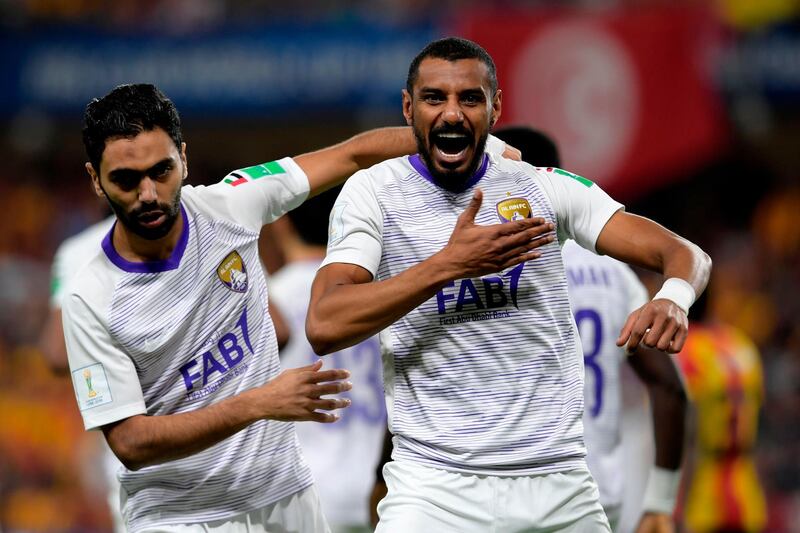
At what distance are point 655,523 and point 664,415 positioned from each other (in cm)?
42

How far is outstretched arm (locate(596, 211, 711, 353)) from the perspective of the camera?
310cm

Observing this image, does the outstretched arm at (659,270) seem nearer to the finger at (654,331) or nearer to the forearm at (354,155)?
the finger at (654,331)

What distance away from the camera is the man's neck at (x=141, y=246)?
147 inches

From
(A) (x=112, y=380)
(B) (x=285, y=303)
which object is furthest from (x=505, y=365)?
(B) (x=285, y=303)

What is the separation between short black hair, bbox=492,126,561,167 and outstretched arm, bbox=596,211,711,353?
1251 millimetres

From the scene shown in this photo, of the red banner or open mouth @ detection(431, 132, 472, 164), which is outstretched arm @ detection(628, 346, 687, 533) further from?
the red banner

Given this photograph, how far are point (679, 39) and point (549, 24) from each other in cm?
122

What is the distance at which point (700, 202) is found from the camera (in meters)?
14.7

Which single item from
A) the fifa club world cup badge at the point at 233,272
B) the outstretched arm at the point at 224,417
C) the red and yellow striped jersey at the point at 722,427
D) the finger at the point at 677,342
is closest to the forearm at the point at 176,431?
the outstretched arm at the point at 224,417

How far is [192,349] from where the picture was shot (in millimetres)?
3764

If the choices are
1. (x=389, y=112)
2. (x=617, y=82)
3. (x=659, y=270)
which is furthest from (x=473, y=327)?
(x=389, y=112)

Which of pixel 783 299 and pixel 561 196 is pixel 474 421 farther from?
pixel 783 299

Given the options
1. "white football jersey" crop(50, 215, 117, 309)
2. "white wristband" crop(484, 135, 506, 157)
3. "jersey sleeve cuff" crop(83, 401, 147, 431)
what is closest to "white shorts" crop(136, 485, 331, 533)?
"jersey sleeve cuff" crop(83, 401, 147, 431)

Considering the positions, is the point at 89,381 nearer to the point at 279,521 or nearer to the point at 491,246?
the point at 279,521
